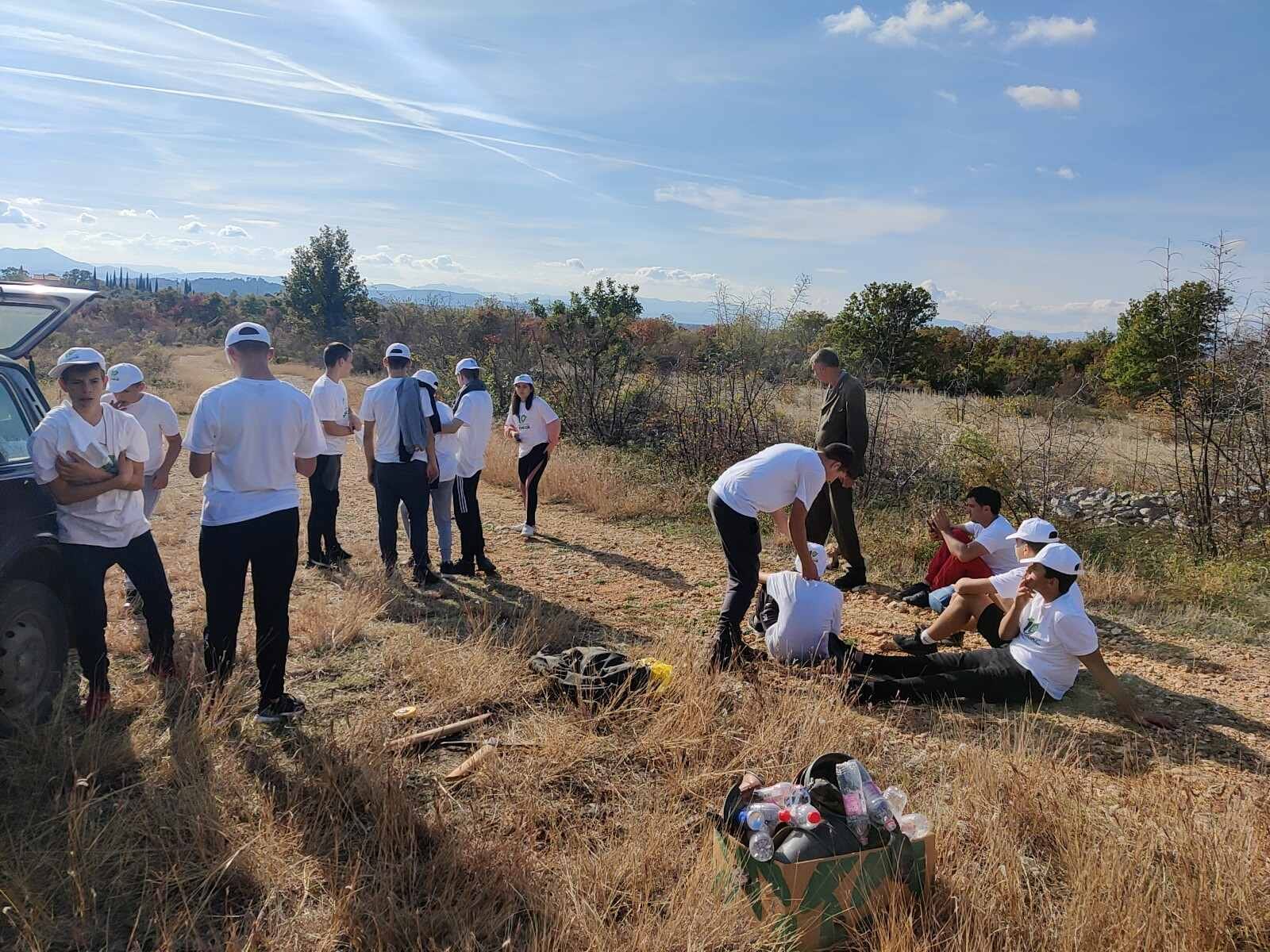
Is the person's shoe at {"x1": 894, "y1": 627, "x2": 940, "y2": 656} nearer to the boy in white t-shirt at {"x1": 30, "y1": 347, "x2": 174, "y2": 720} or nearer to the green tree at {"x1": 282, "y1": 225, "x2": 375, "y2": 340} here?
the boy in white t-shirt at {"x1": 30, "y1": 347, "x2": 174, "y2": 720}

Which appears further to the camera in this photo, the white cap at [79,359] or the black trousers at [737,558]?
the black trousers at [737,558]

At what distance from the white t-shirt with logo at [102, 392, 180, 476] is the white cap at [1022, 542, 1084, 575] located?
530cm

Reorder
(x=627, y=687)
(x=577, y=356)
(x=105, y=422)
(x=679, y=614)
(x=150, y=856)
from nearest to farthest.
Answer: (x=150, y=856) → (x=105, y=422) → (x=627, y=687) → (x=679, y=614) → (x=577, y=356)

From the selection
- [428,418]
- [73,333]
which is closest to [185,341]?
[73,333]

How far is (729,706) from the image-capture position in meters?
4.21

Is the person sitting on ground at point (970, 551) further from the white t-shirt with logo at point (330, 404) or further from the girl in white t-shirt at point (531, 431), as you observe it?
the white t-shirt with logo at point (330, 404)

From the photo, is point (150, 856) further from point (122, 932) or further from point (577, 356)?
point (577, 356)

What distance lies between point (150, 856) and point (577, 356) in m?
11.9

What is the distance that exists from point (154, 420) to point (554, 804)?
152 inches

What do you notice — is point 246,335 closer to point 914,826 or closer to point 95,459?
point 95,459

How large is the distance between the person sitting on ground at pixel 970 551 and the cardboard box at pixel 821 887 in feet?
10.7

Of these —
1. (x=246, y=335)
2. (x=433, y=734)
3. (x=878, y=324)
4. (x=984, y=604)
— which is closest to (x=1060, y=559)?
(x=984, y=604)

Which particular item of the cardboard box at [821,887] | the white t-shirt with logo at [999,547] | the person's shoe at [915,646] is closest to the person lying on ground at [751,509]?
the person's shoe at [915,646]

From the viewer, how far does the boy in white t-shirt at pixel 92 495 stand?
3586 millimetres
